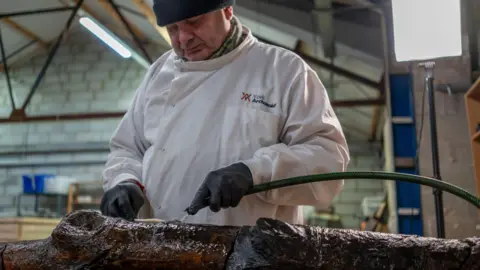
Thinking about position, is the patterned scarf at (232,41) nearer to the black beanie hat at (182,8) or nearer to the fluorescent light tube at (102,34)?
the black beanie hat at (182,8)

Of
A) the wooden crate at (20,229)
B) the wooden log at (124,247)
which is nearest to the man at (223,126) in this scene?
the wooden log at (124,247)

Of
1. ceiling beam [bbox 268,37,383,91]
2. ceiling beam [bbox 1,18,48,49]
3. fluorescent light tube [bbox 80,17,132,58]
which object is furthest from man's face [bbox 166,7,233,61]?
ceiling beam [bbox 1,18,48,49]

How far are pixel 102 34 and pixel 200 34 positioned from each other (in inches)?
230

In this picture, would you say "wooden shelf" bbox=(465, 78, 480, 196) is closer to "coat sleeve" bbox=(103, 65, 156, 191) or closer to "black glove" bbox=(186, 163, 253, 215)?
"coat sleeve" bbox=(103, 65, 156, 191)

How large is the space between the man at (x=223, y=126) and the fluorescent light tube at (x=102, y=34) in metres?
5.42

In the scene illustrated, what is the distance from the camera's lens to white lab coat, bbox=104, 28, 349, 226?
1.41m

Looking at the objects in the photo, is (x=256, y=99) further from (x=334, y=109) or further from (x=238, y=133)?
(x=334, y=109)

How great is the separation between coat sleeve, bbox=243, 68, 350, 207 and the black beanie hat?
0.31m

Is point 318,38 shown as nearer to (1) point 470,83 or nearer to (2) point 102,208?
(1) point 470,83

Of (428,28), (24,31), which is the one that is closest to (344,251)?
(428,28)

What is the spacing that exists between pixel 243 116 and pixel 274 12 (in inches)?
158

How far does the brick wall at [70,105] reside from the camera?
907cm

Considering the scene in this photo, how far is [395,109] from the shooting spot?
170 inches

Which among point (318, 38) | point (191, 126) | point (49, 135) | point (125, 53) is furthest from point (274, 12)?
point (49, 135)
